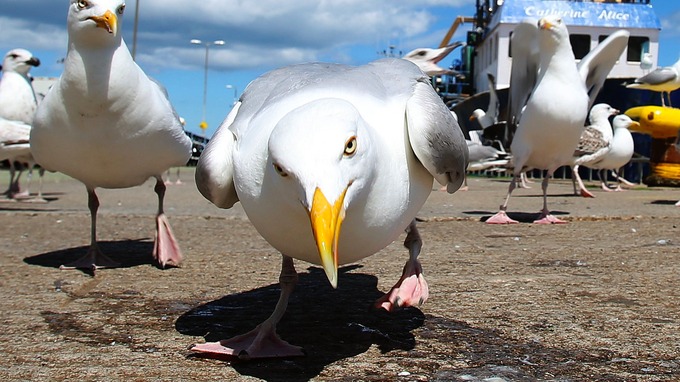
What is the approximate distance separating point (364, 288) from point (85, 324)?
4.86ft

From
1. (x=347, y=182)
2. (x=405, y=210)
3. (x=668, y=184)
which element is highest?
(x=347, y=182)

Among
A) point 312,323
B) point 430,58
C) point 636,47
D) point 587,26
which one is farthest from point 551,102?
point 636,47

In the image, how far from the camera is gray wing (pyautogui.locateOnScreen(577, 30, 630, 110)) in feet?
28.7

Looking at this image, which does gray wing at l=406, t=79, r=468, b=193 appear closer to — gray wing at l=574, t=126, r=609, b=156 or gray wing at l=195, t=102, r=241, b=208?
gray wing at l=195, t=102, r=241, b=208

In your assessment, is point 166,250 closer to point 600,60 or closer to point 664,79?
point 600,60

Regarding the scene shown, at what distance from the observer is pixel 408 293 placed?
320 cm

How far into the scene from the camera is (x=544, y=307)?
3.46m

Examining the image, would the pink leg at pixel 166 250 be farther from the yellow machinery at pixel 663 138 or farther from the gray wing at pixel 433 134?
the yellow machinery at pixel 663 138

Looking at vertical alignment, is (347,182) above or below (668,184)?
above

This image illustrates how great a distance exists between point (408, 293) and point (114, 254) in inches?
122

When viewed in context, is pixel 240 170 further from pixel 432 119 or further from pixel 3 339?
pixel 3 339

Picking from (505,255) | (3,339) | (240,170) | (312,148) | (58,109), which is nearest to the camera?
(312,148)

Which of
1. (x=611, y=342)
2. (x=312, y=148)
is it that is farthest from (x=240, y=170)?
(x=611, y=342)

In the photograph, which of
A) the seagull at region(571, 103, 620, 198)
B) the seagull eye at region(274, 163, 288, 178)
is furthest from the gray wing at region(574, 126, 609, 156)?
the seagull eye at region(274, 163, 288, 178)
